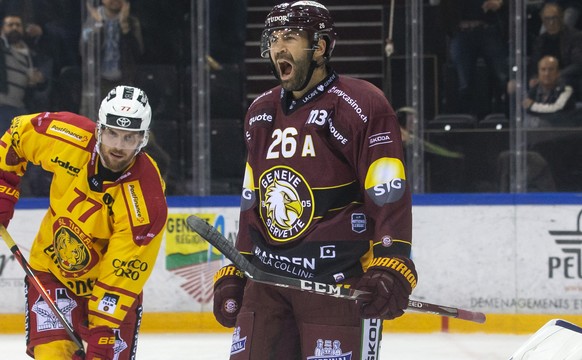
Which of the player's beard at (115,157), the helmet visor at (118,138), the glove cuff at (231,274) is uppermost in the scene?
the helmet visor at (118,138)

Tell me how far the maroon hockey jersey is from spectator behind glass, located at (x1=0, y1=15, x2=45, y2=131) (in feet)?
13.2

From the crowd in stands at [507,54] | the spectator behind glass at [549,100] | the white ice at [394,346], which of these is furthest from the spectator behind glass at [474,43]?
the white ice at [394,346]

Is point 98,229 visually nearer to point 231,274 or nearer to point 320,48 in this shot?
point 231,274

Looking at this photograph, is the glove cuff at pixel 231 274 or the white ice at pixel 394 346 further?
the white ice at pixel 394 346

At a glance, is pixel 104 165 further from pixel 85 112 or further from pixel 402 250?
pixel 85 112

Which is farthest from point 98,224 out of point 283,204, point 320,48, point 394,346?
point 394,346

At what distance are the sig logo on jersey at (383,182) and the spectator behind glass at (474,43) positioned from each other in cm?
401

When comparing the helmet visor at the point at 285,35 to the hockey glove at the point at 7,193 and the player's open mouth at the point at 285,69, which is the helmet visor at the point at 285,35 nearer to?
the player's open mouth at the point at 285,69

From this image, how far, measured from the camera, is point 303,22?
108 inches

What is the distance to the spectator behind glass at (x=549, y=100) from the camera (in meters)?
6.47

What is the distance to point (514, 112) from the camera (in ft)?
21.3

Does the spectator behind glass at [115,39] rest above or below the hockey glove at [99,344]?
above

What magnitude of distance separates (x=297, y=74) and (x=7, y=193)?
4.46ft

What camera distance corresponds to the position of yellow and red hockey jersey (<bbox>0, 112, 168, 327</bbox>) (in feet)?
11.5
